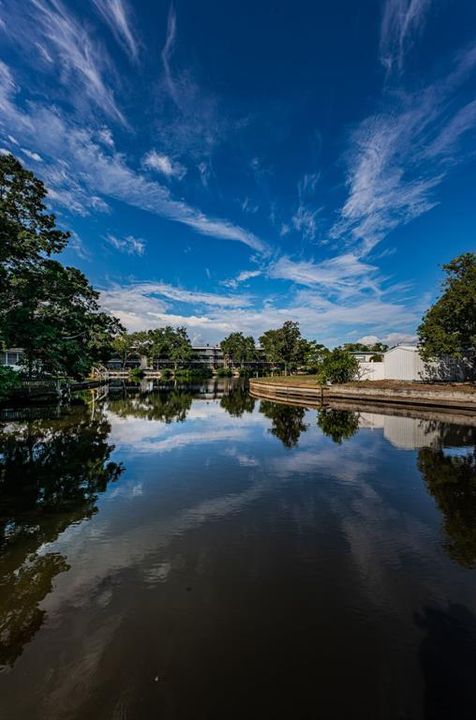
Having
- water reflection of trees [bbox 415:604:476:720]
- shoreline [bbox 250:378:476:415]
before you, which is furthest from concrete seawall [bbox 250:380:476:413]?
water reflection of trees [bbox 415:604:476:720]

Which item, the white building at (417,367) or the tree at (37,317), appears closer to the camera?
the tree at (37,317)

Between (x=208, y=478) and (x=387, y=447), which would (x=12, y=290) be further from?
(x=387, y=447)

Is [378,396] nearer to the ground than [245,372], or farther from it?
nearer to the ground

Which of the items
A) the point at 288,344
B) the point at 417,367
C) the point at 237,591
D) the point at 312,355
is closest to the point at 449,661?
the point at 237,591

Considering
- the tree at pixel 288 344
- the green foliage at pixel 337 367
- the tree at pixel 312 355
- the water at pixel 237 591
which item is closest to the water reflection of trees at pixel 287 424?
the water at pixel 237 591

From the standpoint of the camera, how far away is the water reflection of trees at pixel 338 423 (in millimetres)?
17297

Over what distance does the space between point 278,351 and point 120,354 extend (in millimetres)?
53006

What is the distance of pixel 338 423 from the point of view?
69.1 ft

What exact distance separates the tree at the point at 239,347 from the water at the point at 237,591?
102533mm

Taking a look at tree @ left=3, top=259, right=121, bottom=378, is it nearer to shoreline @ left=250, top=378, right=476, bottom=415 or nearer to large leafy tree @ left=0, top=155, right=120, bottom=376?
large leafy tree @ left=0, top=155, right=120, bottom=376

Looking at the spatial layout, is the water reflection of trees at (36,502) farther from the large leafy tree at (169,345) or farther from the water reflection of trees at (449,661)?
the large leafy tree at (169,345)

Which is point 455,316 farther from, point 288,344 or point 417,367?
point 288,344

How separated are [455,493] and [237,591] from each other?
718 centimetres

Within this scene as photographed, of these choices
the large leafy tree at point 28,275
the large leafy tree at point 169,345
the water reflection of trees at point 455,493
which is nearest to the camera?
the water reflection of trees at point 455,493
